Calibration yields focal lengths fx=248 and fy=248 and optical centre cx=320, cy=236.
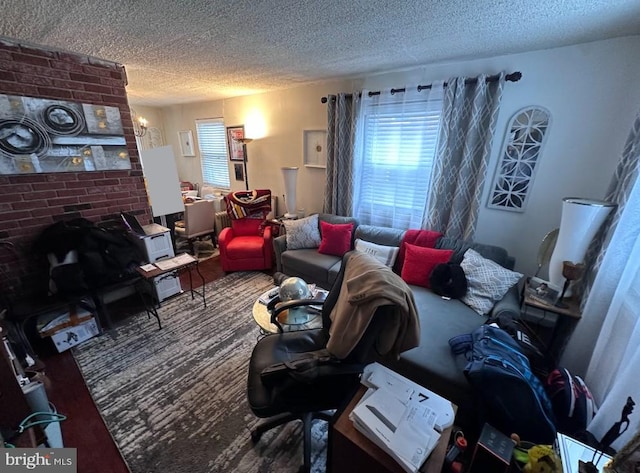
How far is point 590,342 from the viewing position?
159cm

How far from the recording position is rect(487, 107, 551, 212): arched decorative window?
6.68 feet

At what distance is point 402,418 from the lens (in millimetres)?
990

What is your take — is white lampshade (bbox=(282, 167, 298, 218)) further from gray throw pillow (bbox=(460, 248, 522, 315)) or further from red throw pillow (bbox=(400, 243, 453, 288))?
gray throw pillow (bbox=(460, 248, 522, 315))

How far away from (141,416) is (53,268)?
1334mm

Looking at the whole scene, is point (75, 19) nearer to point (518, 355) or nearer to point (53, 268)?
point (53, 268)

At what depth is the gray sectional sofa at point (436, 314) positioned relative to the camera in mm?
1384

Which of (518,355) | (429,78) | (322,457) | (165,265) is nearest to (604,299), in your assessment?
(518,355)

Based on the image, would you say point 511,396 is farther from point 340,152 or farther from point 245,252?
point 245,252

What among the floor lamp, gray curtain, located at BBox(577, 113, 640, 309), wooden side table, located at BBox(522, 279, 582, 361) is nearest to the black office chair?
wooden side table, located at BBox(522, 279, 582, 361)

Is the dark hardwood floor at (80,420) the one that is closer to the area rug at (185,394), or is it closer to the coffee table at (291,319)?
the area rug at (185,394)

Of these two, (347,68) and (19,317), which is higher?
(347,68)

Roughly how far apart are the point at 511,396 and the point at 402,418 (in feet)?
1.80

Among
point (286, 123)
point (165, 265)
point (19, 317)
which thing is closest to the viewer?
point (19, 317)

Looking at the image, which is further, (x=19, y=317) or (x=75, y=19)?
(x=19, y=317)
